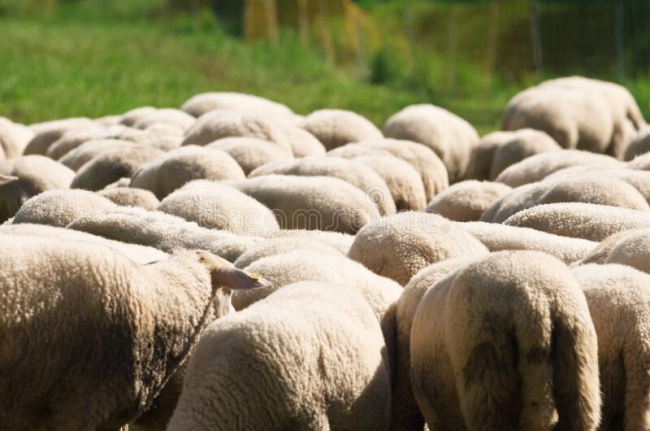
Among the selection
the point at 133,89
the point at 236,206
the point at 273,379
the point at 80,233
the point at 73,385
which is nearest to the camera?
the point at 273,379

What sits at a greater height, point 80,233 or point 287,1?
point 80,233

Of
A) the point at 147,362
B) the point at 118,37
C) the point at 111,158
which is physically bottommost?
the point at 118,37

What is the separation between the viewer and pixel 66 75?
18.3m

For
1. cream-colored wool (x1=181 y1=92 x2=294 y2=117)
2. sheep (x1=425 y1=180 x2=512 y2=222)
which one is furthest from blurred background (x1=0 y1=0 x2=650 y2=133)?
sheep (x1=425 y1=180 x2=512 y2=222)

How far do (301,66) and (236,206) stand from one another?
13.5 m

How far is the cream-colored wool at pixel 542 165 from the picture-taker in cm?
960

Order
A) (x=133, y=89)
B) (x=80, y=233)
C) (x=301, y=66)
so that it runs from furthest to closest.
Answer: (x=301, y=66), (x=133, y=89), (x=80, y=233)

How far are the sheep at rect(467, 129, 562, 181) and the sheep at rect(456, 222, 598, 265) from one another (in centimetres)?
446

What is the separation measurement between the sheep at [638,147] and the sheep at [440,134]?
5.82 feet

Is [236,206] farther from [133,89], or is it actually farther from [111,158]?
[133,89]

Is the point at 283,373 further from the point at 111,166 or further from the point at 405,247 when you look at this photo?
the point at 111,166

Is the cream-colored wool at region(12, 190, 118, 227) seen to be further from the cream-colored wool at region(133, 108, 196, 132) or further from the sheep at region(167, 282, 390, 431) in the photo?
the cream-colored wool at region(133, 108, 196, 132)

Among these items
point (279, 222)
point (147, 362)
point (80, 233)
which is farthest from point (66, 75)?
point (147, 362)

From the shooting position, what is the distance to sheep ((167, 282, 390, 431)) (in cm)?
435
